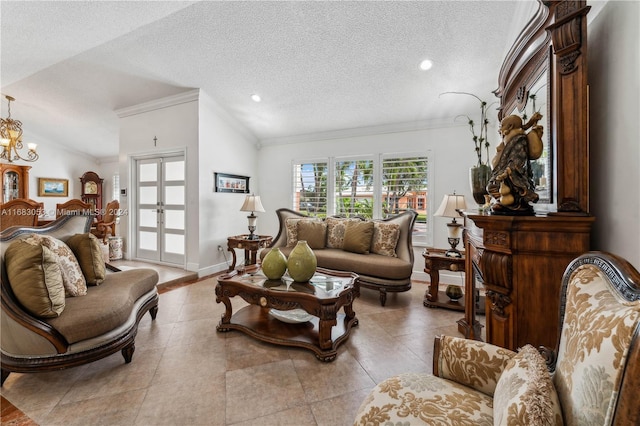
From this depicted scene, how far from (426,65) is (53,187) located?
8.86 meters

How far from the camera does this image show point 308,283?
7.69 ft

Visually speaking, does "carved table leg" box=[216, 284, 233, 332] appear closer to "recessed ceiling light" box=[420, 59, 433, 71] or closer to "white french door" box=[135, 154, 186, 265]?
"white french door" box=[135, 154, 186, 265]

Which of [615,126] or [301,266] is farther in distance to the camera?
[301,266]

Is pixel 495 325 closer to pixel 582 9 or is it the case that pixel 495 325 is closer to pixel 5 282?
pixel 582 9

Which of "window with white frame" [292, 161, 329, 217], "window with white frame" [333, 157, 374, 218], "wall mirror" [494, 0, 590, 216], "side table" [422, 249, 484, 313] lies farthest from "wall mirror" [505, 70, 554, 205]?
"window with white frame" [292, 161, 329, 217]

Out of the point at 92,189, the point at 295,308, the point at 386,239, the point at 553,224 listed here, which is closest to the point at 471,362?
the point at 553,224

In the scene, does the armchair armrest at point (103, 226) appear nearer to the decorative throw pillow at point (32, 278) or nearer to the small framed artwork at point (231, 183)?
the small framed artwork at point (231, 183)

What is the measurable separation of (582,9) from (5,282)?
3215 mm

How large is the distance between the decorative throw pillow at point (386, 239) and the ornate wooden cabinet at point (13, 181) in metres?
8.03

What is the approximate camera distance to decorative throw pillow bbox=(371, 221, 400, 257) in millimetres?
3477

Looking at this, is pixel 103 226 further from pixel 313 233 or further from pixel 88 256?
pixel 313 233

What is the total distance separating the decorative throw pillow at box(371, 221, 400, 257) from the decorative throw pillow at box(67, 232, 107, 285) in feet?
9.58

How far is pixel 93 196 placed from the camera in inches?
290

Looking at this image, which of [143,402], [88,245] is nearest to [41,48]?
[88,245]
